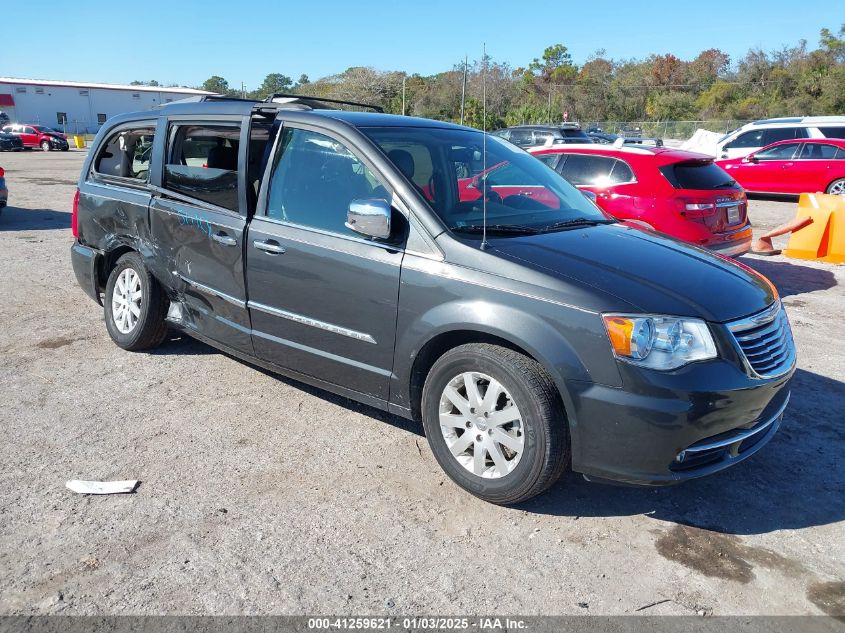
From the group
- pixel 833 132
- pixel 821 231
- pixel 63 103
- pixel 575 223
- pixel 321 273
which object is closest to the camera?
pixel 321 273

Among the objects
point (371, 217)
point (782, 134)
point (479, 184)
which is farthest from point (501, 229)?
point (782, 134)

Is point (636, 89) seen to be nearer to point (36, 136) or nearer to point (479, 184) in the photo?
point (36, 136)

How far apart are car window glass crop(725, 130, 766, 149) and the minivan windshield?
54.2ft

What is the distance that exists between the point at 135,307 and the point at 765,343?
4.27 meters

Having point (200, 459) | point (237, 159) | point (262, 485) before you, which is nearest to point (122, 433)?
point (200, 459)

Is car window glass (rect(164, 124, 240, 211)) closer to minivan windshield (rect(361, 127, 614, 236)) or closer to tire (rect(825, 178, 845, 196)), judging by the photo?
minivan windshield (rect(361, 127, 614, 236))

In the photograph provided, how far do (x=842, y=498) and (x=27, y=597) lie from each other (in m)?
3.74

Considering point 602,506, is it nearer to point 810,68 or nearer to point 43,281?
point 43,281

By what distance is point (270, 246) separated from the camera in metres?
4.19

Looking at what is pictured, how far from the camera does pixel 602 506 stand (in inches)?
138

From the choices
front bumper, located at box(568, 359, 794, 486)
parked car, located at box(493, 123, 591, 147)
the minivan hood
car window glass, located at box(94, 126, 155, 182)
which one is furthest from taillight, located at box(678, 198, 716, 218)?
parked car, located at box(493, 123, 591, 147)

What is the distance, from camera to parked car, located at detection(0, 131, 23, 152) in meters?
38.1

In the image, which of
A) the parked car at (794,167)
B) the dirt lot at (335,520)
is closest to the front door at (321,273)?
the dirt lot at (335,520)

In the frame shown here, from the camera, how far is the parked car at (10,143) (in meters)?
38.1
